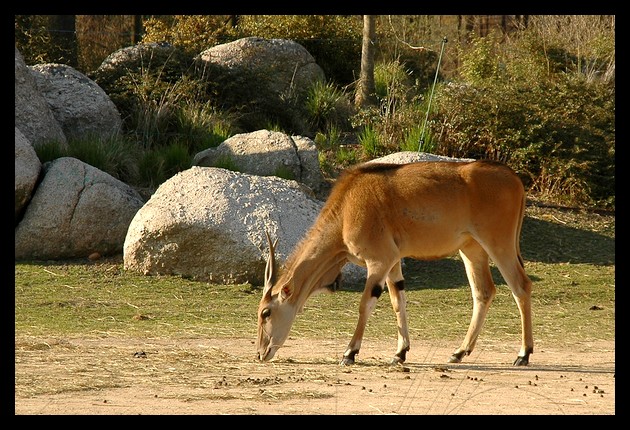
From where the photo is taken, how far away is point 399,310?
9438 mm

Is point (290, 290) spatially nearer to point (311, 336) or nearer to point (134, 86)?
point (311, 336)

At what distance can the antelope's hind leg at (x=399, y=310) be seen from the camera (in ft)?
29.6

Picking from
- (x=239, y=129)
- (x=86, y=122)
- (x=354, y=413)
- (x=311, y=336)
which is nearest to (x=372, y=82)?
(x=239, y=129)

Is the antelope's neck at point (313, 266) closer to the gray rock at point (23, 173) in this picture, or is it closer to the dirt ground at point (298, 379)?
the dirt ground at point (298, 379)

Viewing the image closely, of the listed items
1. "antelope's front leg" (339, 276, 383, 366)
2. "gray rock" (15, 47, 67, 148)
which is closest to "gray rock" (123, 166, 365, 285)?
"gray rock" (15, 47, 67, 148)

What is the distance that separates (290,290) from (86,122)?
1036 cm

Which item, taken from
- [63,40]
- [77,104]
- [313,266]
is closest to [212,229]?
[313,266]

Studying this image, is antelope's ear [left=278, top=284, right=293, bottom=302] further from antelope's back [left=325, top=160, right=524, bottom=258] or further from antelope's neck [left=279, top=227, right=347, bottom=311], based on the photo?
antelope's back [left=325, top=160, right=524, bottom=258]

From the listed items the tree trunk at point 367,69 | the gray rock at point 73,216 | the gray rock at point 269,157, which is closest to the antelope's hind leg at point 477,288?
the gray rock at point 73,216

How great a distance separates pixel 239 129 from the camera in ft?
67.9

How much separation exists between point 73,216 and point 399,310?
6.93 meters

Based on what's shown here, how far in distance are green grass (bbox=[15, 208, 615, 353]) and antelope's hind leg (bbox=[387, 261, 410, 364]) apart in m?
1.16

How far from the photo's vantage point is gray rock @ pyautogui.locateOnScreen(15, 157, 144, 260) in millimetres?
14750

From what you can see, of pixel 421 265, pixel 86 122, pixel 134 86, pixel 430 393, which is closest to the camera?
pixel 430 393
